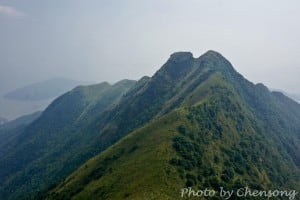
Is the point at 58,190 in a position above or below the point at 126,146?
below

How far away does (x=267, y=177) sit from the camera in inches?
7451

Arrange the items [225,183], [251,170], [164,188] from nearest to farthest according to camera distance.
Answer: [164,188]
[225,183]
[251,170]

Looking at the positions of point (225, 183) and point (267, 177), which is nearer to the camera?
point (225, 183)

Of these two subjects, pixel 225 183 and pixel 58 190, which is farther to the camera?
pixel 58 190

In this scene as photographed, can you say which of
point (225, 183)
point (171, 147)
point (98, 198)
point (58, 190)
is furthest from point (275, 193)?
point (58, 190)

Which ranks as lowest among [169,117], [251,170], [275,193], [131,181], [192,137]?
[275,193]

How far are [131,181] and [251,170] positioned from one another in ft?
249

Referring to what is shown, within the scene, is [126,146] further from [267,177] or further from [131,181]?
[267,177]

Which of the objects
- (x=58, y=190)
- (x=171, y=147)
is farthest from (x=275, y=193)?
(x=58, y=190)

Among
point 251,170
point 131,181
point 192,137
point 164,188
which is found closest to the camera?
point 164,188

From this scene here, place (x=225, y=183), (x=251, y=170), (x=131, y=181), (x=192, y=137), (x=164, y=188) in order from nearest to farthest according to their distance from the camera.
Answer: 1. (x=164, y=188)
2. (x=131, y=181)
3. (x=225, y=183)
4. (x=192, y=137)
5. (x=251, y=170)

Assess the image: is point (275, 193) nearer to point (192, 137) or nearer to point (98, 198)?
point (192, 137)

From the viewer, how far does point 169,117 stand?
17950cm

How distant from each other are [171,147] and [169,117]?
30.2 meters
